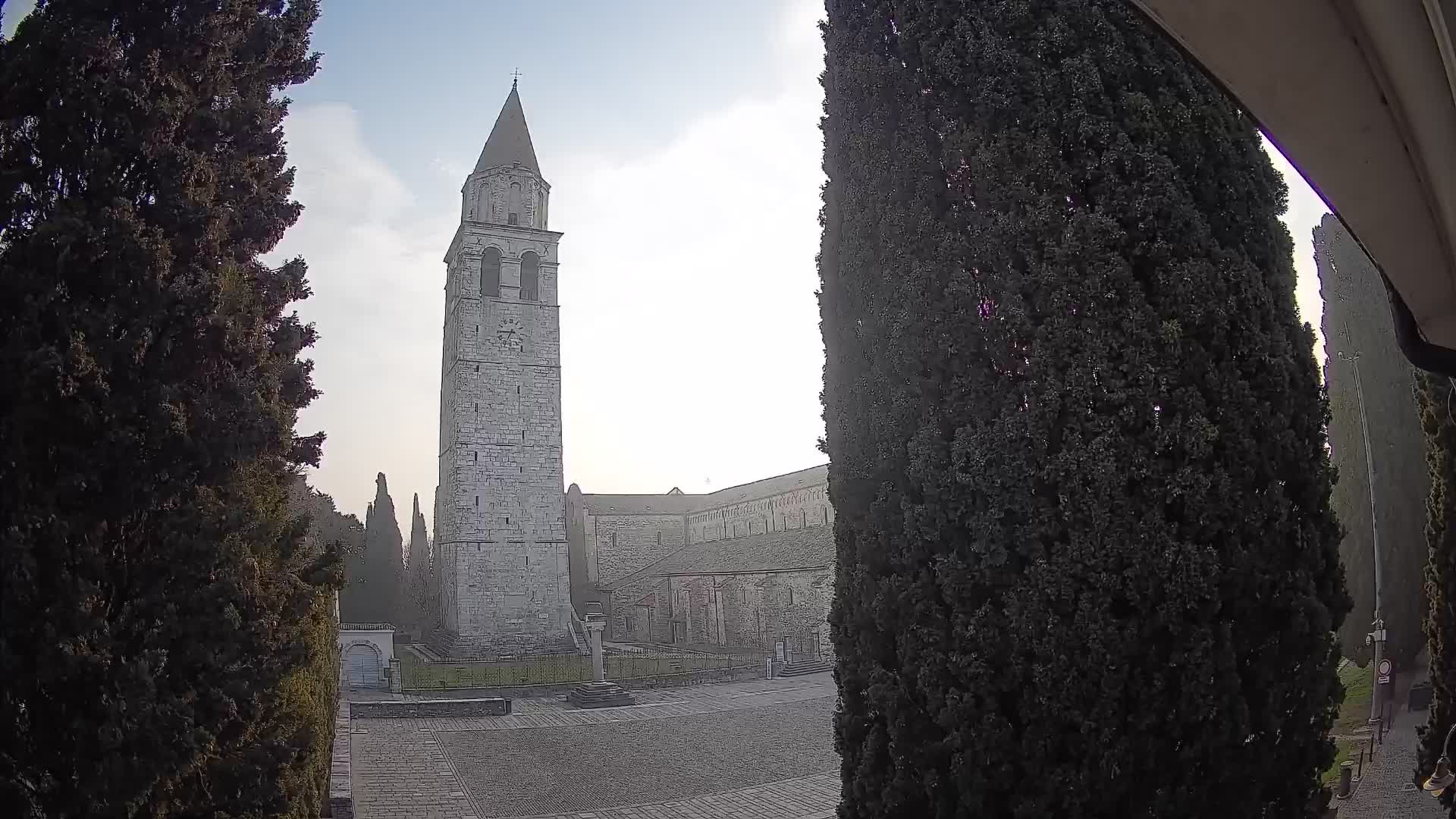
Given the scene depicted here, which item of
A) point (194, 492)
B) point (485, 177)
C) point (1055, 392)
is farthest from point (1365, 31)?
point (485, 177)

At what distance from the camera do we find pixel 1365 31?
1.53 meters

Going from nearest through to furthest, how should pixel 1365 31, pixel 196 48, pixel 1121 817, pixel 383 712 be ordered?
pixel 1365 31 < pixel 1121 817 < pixel 196 48 < pixel 383 712

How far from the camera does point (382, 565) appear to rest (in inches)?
1834

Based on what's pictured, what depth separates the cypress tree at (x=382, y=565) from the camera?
4588cm

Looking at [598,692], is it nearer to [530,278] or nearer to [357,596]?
[530,278]

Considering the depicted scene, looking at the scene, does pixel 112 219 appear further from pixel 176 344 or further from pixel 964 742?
pixel 964 742

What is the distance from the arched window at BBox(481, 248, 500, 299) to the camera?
34.6 metres

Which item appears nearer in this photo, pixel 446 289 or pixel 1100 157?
pixel 1100 157

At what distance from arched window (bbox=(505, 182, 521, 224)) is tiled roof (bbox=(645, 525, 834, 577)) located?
1812 cm

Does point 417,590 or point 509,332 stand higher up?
point 509,332

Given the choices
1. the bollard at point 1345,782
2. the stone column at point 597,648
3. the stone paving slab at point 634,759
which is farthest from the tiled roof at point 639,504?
the bollard at point 1345,782

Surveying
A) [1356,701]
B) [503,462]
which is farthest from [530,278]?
[1356,701]

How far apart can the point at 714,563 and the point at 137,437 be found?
36607 millimetres

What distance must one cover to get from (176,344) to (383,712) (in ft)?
62.2
